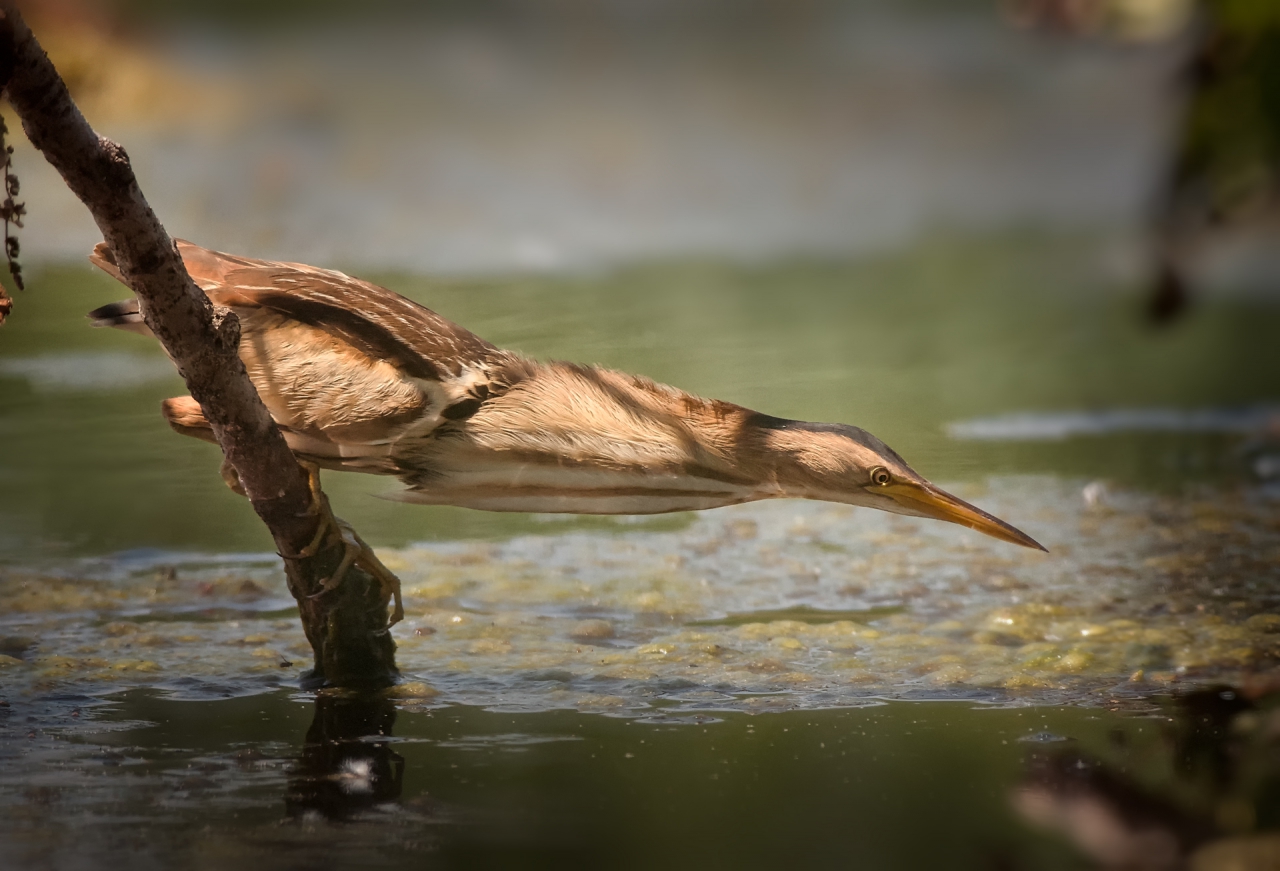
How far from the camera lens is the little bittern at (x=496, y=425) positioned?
1.11 metres

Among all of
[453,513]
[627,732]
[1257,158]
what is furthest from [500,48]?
[1257,158]

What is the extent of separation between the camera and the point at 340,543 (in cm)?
119

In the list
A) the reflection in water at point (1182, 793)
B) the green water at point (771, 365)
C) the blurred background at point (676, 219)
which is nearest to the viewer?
the reflection in water at point (1182, 793)

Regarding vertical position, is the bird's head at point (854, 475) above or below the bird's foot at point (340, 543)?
above

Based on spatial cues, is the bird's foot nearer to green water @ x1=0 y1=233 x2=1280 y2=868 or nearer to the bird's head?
green water @ x1=0 y1=233 x2=1280 y2=868

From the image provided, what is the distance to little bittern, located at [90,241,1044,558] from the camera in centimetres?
111

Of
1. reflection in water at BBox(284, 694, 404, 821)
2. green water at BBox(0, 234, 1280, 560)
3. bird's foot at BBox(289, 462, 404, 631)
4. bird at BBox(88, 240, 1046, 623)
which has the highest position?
green water at BBox(0, 234, 1280, 560)

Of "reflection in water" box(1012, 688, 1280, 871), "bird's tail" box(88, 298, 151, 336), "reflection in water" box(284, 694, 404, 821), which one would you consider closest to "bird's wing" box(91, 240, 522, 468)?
"bird's tail" box(88, 298, 151, 336)

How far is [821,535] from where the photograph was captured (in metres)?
1.84

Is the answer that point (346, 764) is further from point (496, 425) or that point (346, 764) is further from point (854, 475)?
point (854, 475)

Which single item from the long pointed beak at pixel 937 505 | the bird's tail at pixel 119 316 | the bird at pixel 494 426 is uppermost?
the bird's tail at pixel 119 316

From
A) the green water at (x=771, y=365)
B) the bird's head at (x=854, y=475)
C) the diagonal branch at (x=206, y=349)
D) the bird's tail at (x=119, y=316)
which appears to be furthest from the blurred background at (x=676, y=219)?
the bird's head at (x=854, y=475)

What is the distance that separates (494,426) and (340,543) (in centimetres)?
17

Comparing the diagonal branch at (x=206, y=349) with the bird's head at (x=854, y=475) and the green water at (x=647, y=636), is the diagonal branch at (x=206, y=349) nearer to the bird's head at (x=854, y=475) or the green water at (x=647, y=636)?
the green water at (x=647, y=636)
